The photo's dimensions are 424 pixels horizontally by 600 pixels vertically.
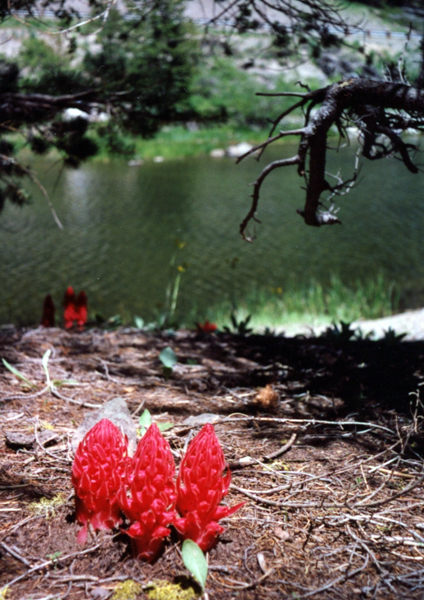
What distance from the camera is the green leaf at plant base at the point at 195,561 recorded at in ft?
3.97

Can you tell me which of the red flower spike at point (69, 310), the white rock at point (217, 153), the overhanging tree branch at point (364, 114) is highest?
the overhanging tree branch at point (364, 114)

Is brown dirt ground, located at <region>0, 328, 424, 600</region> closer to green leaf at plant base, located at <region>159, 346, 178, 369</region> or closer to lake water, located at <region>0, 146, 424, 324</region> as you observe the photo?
green leaf at plant base, located at <region>159, 346, 178, 369</region>

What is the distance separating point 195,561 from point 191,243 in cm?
800

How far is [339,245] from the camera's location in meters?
Result: 9.08

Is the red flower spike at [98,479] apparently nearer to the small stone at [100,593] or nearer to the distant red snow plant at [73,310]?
the small stone at [100,593]

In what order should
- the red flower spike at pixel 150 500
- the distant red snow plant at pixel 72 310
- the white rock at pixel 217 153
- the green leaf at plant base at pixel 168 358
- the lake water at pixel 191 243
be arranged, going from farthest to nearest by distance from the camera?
the white rock at pixel 217 153
the lake water at pixel 191 243
the distant red snow plant at pixel 72 310
the green leaf at plant base at pixel 168 358
the red flower spike at pixel 150 500

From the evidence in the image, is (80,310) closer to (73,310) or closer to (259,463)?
(73,310)

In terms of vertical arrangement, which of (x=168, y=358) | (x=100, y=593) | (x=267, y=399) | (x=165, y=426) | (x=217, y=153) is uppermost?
(x=100, y=593)

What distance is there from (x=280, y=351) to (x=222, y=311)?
10.1 feet

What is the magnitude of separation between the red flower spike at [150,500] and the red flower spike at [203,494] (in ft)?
0.13

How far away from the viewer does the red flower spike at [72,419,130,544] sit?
1396 millimetres

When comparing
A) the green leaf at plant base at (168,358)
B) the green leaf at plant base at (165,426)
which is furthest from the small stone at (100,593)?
the green leaf at plant base at (168,358)

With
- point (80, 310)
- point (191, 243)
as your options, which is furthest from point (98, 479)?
point (191, 243)

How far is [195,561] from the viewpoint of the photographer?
1236 millimetres
